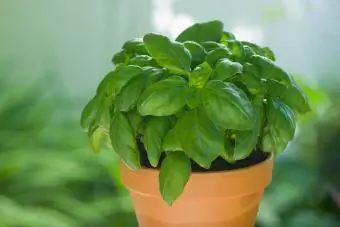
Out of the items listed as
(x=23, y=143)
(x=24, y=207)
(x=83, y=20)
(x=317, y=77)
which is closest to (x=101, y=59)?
(x=83, y=20)

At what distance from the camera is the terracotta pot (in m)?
0.92

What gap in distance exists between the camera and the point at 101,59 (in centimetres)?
132

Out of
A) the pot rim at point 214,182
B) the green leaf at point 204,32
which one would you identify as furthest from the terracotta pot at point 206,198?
the green leaf at point 204,32

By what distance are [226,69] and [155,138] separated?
→ 0.14 metres

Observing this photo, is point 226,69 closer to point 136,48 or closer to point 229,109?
point 229,109

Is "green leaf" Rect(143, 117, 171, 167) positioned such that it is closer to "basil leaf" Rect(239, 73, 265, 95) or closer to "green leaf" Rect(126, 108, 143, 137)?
"green leaf" Rect(126, 108, 143, 137)

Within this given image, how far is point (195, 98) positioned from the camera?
2.82 feet

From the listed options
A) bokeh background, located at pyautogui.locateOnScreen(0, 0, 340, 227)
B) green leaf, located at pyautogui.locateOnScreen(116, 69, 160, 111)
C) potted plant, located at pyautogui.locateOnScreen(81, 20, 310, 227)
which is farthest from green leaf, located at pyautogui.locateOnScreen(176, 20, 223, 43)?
bokeh background, located at pyautogui.locateOnScreen(0, 0, 340, 227)

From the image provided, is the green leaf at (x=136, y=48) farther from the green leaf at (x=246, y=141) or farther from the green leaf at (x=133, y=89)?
the green leaf at (x=246, y=141)

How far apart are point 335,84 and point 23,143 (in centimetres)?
64

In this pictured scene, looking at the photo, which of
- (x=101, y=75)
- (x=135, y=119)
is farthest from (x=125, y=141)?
(x=101, y=75)

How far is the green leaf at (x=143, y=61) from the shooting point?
0.95 m

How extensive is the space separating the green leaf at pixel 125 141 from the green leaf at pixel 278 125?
194mm

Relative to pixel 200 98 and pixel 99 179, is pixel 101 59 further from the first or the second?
pixel 200 98
